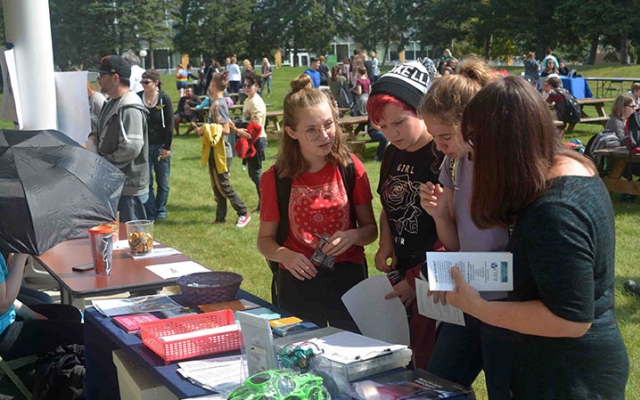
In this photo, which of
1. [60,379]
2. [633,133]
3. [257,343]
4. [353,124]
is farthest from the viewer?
[353,124]

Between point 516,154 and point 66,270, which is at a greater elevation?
point 516,154

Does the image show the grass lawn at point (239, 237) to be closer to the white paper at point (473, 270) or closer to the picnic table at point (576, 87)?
the white paper at point (473, 270)

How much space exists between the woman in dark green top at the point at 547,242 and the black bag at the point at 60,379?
222 centimetres

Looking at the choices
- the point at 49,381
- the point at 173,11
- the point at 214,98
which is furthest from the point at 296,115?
the point at 173,11

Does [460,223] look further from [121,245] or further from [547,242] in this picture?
[121,245]

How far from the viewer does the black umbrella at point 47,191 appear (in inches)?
124

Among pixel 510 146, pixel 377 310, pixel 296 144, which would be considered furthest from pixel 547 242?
pixel 296 144

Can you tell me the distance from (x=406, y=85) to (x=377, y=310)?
35.3 inches

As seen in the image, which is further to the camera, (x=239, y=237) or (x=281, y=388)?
(x=239, y=237)

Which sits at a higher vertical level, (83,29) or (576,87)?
(83,29)

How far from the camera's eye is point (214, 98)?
350 inches

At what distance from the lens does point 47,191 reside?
3.29 metres

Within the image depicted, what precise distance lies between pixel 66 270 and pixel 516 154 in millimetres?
2805

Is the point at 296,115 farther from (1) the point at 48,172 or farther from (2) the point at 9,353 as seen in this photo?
(2) the point at 9,353
